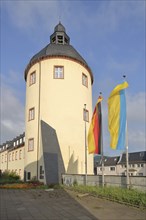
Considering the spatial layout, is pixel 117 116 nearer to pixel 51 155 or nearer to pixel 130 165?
Result: pixel 51 155

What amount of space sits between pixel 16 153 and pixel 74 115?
1943 cm

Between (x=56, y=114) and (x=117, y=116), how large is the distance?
13673 millimetres

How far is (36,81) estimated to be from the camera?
30.1 metres

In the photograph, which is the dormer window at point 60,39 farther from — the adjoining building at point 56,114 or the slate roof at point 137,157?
the slate roof at point 137,157

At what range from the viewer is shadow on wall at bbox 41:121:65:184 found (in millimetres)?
25672

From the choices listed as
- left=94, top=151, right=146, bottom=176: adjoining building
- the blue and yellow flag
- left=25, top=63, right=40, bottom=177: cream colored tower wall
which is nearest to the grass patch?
the blue and yellow flag

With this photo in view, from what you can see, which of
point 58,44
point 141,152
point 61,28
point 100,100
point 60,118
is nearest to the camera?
point 100,100

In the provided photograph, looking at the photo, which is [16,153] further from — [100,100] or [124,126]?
[124,126]

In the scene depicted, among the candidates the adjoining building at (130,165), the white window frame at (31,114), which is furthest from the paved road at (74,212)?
the adjoining building at (130,165)

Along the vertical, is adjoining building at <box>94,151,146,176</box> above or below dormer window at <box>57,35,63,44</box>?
below

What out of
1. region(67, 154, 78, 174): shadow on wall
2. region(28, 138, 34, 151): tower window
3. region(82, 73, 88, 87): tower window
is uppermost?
region(82, 73, 88, 87): tower window

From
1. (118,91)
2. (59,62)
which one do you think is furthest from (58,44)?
(118,91)

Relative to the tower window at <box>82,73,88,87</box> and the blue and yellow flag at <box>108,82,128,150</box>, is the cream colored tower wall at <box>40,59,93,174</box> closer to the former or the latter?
the tower window at <box>82,73,88,87</box>

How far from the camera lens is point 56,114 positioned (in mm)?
28016
